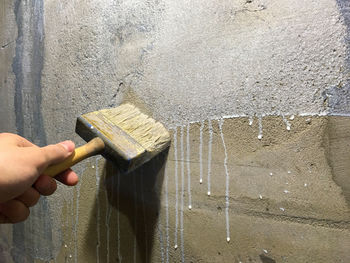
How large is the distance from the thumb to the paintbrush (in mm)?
27

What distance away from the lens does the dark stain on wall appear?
161 cm

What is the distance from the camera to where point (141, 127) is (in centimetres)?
111

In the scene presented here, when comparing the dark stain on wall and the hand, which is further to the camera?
the dark stain on wall

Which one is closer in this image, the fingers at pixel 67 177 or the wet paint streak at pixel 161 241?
the fingers at pixel 67 177

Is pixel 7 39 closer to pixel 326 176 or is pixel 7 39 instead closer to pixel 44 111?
pixel 44 111

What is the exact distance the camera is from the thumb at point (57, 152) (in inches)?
32.2

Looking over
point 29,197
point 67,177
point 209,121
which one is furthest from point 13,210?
point 209,121

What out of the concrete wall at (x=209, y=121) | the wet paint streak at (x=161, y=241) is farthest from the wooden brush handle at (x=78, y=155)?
the wet paint streak at (x=161, y=241)

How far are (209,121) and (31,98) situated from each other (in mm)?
1188

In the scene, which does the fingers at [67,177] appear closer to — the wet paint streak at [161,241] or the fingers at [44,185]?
the fingers at [44,185]

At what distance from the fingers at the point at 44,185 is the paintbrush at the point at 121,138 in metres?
0.03

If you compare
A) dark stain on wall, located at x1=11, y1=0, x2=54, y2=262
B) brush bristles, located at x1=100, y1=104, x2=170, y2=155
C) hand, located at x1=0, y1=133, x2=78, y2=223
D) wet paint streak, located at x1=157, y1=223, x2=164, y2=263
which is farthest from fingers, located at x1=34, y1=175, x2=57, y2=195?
dark stain on wall, located at x1=11, y1=0, x2=54, y2=262

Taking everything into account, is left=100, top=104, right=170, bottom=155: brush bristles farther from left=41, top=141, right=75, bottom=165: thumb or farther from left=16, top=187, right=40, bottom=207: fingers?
left=16, top=187, right=40, bottom=207: fingers

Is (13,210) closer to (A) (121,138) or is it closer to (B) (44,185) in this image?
(B) (44,185)
